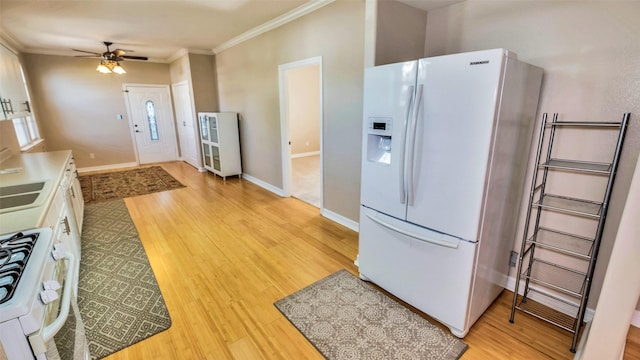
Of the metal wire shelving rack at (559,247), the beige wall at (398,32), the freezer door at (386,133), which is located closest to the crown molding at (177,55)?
the beige wall at (398,32)

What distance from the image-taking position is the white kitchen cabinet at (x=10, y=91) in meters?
3.03

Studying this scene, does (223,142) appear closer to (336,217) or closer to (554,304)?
(336,217)

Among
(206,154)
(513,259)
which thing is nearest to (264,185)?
(206,154)

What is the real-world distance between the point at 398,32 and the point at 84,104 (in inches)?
279

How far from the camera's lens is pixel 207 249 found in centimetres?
313

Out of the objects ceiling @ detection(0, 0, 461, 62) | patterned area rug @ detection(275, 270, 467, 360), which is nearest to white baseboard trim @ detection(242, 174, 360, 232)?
patterned area rug @ detection(275, 270, 467, 360)

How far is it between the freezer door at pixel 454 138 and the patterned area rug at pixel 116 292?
2061 mm

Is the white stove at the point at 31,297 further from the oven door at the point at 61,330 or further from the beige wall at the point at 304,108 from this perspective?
the beige wall at the point at 304,108

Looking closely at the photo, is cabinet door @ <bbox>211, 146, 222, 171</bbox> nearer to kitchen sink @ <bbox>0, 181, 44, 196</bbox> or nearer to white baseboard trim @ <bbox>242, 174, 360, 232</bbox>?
white baseboard trim @ <bbox>242, 174, 360, 232</bbox>

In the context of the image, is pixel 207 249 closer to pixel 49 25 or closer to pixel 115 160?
pixel 49 25

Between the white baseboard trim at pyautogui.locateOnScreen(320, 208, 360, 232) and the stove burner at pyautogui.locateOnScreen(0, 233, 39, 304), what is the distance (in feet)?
9.14

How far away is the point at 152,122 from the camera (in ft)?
24.3

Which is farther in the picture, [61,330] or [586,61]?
[586,61]

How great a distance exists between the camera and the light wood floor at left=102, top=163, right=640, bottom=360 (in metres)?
1.88
